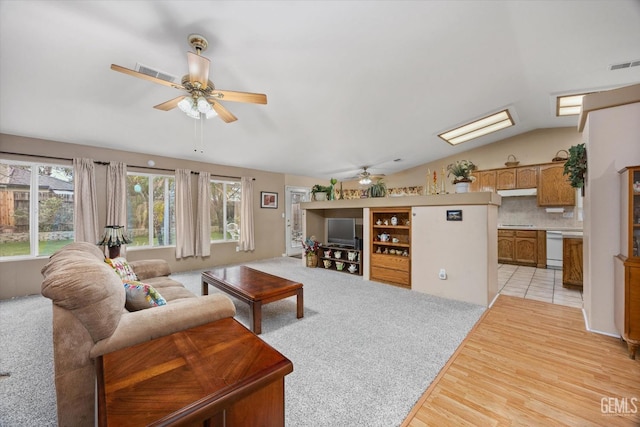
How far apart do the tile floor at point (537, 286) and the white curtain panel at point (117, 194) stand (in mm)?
6383

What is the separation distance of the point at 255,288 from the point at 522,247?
19.9 ft

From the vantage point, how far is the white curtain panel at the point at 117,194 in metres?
4.29

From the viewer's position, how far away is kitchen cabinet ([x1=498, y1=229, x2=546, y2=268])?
5514 millimetres

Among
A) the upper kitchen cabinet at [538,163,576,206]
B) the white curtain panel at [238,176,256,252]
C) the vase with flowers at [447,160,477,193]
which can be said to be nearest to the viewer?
the vase with flowers at [447,160,477,193]

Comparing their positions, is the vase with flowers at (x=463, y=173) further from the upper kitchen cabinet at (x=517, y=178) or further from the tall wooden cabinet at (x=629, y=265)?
the upper kitchen cabinet at (x=517, y=178)

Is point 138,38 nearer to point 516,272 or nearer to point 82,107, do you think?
point 82,107

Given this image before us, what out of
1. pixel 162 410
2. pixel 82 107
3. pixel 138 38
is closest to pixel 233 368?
pixel 162 410

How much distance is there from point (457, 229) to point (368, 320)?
182 centimetres

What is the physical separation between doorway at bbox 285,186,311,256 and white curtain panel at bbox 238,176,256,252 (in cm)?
122

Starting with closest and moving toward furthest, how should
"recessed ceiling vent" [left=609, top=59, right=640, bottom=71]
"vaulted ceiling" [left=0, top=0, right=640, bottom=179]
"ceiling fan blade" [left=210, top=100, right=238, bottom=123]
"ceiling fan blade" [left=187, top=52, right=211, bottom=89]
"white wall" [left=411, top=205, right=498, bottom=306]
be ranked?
"ceiling fan blade" [left=187, top=52, right=211, bottom=89] → "vaulted ceiling" [left=0, top=0, right=640, bottom=179] → "ceiling fan blade" [left=210, top=100, right=238, bottom=123] → "recessed ceiling vent" [left=609, top=59, right=640, bottom=71] → "white wall" [left=411, top=205, right=498, bottom=306]

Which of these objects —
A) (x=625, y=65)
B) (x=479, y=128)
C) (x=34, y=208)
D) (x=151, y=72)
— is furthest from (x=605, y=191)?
(x=34, y=208)

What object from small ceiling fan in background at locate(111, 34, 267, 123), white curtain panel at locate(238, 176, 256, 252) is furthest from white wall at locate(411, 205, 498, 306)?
white curtain panel at locate(238, 176, 256, 252)

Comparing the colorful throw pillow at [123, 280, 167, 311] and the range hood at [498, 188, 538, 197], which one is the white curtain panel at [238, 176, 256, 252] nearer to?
the colorful throw pillow at [123, 280, 167, 311]

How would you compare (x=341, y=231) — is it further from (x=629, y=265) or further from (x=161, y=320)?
(x=161, y=320)
